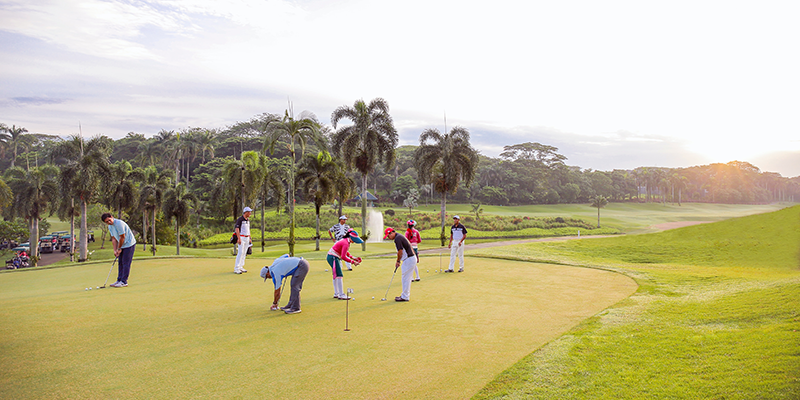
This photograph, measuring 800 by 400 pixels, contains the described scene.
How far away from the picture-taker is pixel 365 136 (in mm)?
34781

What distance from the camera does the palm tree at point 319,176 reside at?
3503 cm

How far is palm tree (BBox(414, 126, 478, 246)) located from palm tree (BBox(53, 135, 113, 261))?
85.0 ft

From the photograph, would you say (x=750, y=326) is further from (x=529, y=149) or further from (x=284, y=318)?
(x=529, y=149)

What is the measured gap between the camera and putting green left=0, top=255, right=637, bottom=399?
234 inches

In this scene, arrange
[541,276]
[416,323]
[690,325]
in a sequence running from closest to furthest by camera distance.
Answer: [690,325], [416,323], [541,276]

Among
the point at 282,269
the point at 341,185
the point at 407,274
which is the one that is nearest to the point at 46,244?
the point at 341,185

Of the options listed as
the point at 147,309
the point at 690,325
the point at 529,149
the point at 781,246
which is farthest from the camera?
the point at 529,149

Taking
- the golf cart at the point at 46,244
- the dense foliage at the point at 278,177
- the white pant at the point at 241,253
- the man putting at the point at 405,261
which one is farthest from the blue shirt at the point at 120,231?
the golf cart at the point at 46,244

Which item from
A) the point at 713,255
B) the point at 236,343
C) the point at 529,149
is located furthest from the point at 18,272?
the point at 529,149

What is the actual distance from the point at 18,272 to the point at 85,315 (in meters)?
10.9

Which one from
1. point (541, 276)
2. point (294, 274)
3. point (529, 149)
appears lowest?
point (541, 276)

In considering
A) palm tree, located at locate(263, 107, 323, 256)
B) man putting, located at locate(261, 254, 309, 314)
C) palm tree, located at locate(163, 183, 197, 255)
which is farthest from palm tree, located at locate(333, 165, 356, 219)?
man putting, located at locate(261, 254, 309, 314)

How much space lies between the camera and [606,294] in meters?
12.9

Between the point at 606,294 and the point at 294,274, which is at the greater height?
the point at 294,274
